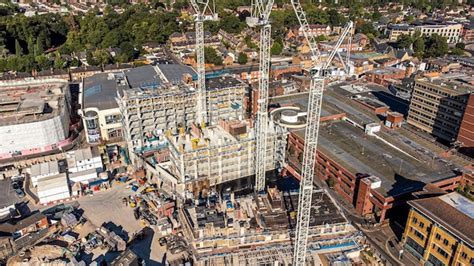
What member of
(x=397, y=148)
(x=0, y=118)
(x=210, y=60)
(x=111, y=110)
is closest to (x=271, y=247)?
(x=397, y=148)

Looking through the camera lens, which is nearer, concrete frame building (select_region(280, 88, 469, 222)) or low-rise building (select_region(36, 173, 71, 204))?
concrete frame building (select_region(280, 88, 469, 222))

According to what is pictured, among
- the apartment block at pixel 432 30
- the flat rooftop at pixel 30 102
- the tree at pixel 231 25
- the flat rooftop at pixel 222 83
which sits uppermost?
the tree at pixel 231 25

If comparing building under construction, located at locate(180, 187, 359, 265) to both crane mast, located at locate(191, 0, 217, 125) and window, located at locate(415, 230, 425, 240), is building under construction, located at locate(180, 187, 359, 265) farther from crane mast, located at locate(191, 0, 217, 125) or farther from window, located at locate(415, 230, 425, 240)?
crane mast, located at locate(191, 0, 217, 125)

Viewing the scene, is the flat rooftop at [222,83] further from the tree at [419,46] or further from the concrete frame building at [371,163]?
the tree at [419,46]

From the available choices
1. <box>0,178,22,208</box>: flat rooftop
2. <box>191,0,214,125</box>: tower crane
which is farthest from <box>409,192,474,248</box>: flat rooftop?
<box>0,178,22,208</box>: flat rooftop

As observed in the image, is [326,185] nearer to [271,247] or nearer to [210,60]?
[271,247]

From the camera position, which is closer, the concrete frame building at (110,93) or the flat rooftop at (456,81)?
the flat rooftop at (456,81)

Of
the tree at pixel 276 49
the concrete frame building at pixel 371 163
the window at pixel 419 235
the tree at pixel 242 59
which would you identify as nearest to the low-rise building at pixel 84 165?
the concrete frame building at pixel 371 163
